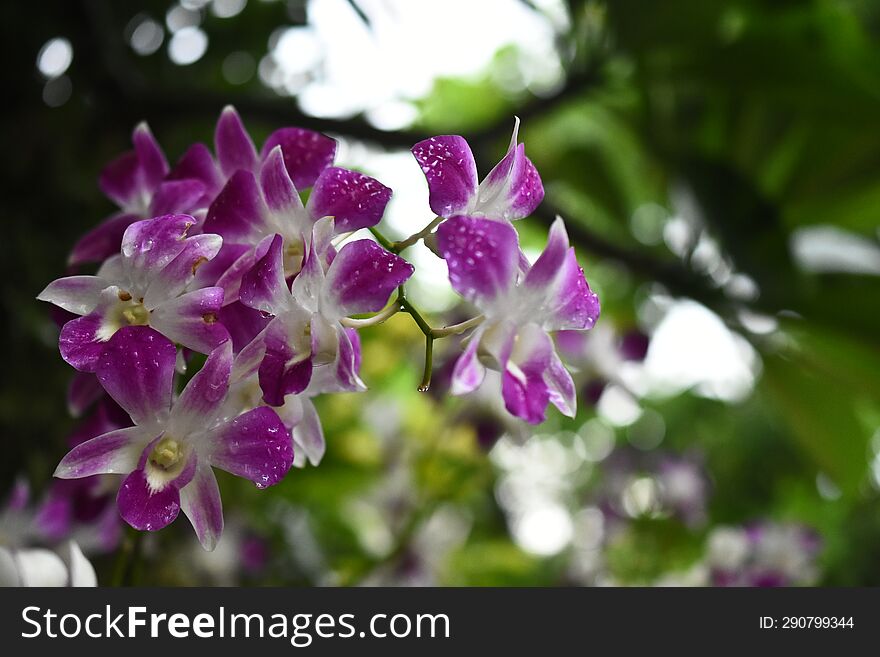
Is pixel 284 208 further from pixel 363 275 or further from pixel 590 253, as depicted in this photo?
pixel 590 253

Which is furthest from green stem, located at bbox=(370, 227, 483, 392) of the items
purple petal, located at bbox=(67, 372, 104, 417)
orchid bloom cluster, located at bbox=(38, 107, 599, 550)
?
purple petal, located at bbox=(67, 372, 104, 417)

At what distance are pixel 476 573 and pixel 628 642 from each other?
63 centimetres

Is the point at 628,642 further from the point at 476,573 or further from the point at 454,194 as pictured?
the point at 476,573

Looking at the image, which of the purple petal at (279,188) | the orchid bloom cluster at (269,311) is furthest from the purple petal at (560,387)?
the purple petal at (279,188)

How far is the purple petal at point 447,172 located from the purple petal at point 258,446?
0.28 feet

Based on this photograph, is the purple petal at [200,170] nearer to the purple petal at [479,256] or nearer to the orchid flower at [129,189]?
the orchid flower at [129,189]

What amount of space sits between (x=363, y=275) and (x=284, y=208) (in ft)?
0.14

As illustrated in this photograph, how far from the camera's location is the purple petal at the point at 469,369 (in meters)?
0.24

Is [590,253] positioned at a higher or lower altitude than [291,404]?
lower

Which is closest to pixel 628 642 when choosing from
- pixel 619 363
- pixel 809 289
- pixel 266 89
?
pixel 619 363

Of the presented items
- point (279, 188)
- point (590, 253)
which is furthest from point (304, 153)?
point (590, 253)

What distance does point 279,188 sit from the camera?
26cm

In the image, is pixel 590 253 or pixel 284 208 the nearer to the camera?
pixel 284 208

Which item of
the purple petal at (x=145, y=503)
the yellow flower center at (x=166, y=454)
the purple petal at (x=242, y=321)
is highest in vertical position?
the purple petal at (x=242, y=321)
